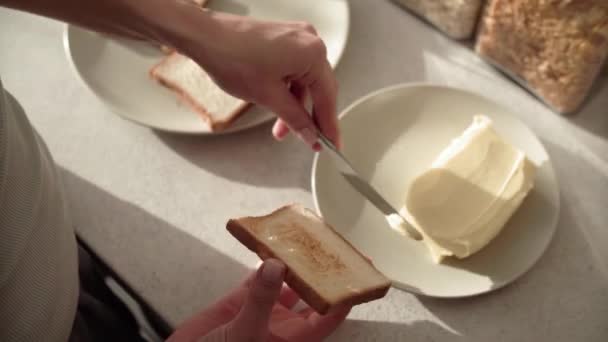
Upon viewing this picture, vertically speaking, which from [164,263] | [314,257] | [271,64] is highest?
[271,64]

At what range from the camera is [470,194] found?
75 centimetres

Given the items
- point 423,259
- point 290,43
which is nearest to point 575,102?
point 423,259

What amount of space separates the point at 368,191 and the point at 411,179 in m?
0.09

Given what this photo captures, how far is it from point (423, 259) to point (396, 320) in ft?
0.29

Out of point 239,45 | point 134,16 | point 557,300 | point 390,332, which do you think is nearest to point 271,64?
point 239,45

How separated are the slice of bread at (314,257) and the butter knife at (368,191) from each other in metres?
0.09

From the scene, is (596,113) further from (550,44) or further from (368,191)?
(368,191)

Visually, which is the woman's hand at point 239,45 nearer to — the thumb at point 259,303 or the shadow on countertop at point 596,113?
the thumb at point 259,303

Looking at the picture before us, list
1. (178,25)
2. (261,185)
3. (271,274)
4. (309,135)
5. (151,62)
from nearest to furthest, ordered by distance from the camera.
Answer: (271,274) < (178,25) < (309,135) < (261,185) < (151,62)

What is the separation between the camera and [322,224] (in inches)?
28.3

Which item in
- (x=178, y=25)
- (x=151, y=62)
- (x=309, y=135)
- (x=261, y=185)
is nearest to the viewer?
(x=178, y=25)

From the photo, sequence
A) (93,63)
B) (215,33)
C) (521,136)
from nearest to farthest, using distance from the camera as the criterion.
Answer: (215,33), (521,136), (93,63)

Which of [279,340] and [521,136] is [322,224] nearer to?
[279,340]

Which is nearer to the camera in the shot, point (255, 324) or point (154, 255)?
point (255, 324)
